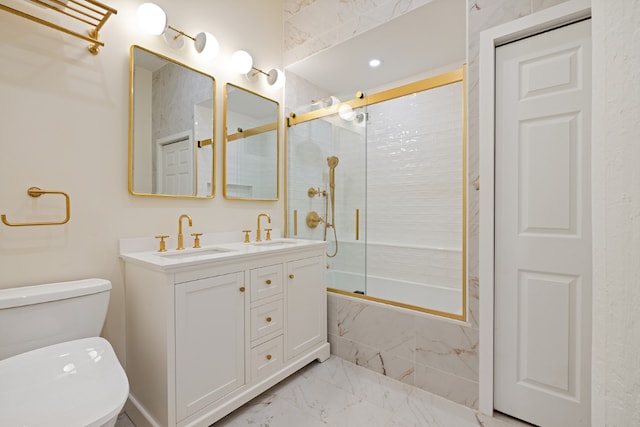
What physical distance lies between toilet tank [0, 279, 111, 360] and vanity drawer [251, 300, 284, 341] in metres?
0.71

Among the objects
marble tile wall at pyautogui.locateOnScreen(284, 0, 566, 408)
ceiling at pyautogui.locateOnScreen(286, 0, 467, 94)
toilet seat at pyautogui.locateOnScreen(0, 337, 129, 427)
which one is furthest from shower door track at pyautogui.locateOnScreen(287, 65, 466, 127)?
toilet seat at pyautogui.locateOnScreen(0, 337, 129, 427)

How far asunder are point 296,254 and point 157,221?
853 mm

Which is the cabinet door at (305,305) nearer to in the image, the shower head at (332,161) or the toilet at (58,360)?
the shower head at (332,161)

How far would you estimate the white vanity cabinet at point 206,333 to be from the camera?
1.33 metres

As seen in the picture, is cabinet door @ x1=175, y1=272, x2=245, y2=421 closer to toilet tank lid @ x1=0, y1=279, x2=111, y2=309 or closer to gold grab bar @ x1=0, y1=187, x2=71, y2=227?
toilet tank lid @ x1=0, y1=279, x2=111, y2=309

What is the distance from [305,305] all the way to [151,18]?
192cm

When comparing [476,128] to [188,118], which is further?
[188,118]

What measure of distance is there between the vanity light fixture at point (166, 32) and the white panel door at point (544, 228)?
1.71 m

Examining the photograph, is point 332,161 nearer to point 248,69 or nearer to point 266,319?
point 248,69

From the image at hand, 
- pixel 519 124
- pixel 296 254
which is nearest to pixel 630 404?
pixel 519 124

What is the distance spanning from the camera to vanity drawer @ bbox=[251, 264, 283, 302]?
1.67m

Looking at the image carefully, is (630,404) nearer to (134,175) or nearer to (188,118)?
(134,175)

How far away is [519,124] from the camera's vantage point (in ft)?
5.07

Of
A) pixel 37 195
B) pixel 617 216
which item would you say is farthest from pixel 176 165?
pixel 617 216
